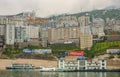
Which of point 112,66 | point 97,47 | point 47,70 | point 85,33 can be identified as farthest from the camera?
point 85,33

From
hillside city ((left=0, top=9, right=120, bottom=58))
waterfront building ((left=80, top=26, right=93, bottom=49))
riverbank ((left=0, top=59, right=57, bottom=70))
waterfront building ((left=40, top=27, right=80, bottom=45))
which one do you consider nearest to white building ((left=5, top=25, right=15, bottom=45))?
hillside city ((left=0, top=9, right=120, bottom=58))

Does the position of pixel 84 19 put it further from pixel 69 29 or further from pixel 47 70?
pixel 47 70

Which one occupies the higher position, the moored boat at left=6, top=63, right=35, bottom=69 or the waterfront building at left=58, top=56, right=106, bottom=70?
the waterfront building at left=58, top=56, right=106, bottom=70

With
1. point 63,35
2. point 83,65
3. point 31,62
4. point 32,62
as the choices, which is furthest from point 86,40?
point 83,65

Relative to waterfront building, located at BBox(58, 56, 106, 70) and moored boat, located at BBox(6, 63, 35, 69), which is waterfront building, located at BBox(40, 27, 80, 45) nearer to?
moored boat, located at BBox(6, 63, 35, 69)

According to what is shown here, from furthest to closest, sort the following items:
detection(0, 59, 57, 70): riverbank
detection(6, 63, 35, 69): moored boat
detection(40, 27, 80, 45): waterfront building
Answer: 1. detection(40, 27, 80, 45): waterfront building
2. detection(0, 59, 57, 70): riverbank
3. detection(6, 63, 35, 69): moored boat

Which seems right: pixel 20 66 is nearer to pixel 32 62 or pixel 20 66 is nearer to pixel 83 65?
pixel 32 62

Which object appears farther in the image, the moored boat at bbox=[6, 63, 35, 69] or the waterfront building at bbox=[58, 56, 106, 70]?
the moored boat at bbox=[6, 63, 35, 69]

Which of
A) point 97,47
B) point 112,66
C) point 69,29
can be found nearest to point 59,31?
point 69,29

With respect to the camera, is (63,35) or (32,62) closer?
(32,62)

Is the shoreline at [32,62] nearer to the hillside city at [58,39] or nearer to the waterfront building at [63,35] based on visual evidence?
the hillside city at [58,39]

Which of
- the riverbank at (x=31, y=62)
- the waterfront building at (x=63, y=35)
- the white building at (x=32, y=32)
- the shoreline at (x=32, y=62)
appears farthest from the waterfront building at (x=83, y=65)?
the white building at (x=32, y=32)
